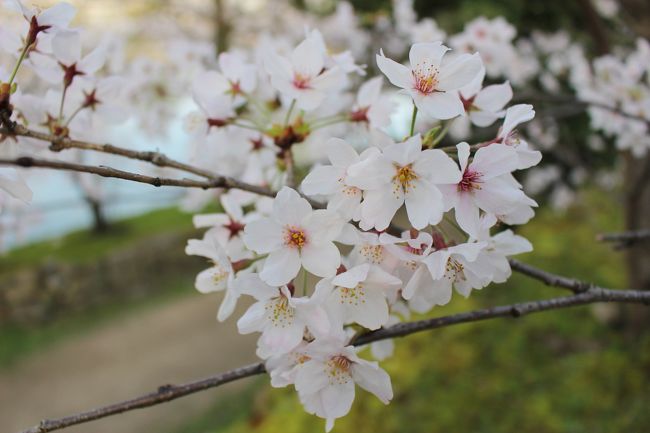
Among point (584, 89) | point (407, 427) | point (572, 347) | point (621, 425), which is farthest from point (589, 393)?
point (584, 89)

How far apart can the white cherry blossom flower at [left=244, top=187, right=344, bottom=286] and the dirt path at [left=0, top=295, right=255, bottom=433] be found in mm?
3397

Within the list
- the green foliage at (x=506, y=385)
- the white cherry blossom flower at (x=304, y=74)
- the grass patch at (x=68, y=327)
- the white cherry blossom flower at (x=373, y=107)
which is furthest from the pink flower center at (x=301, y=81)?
the grass patch at (x=68, y=327)

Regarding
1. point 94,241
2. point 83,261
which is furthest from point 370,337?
point 94,241

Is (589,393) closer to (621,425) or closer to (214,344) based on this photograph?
(621,425)

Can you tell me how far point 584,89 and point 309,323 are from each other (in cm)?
169

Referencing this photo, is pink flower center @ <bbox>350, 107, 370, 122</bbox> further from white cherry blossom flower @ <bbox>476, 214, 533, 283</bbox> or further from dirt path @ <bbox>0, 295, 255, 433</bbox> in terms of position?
dirt path @ <bbox>0, 295, 255, 433</bbox>

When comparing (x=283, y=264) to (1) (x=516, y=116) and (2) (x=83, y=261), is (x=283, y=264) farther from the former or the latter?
(2) (x=83, y=261)

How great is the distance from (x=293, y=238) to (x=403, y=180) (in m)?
0.15

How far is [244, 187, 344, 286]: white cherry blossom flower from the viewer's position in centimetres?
65

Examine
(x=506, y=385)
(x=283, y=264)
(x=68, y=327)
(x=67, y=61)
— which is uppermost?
(x=67, y=61)

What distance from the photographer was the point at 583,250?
4.99 meters

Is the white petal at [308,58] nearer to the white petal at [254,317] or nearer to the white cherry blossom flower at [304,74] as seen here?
the white cherry blossom flower at [304,74]

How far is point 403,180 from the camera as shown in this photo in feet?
2.03

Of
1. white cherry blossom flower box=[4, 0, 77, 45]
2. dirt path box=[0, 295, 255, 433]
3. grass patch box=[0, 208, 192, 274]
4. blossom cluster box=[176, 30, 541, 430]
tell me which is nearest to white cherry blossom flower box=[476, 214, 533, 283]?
blossom cluster box=[176, 30, 541, 430]
